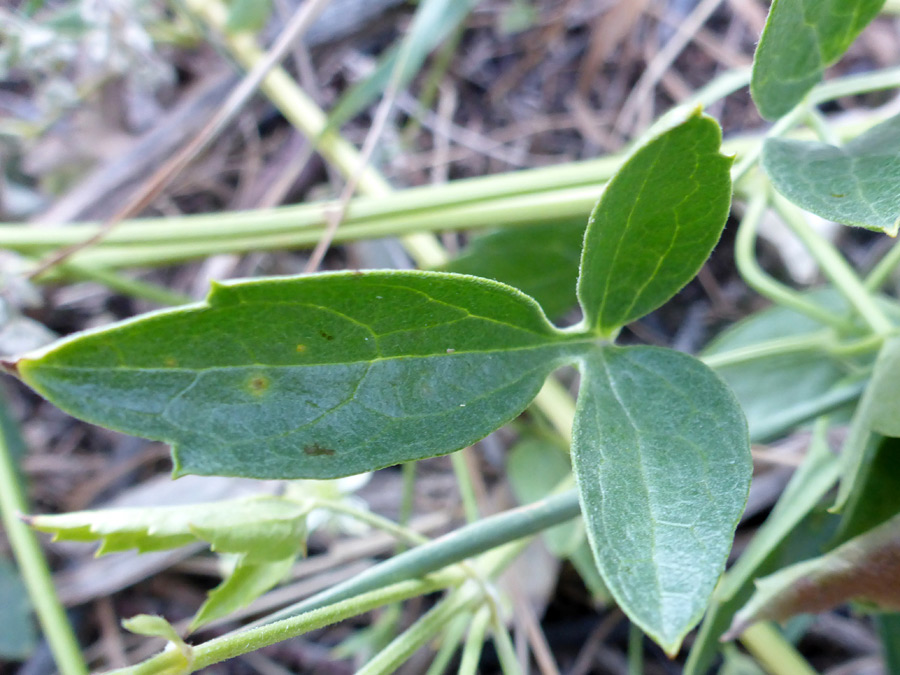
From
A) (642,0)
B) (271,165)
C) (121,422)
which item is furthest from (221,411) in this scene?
(642,0)

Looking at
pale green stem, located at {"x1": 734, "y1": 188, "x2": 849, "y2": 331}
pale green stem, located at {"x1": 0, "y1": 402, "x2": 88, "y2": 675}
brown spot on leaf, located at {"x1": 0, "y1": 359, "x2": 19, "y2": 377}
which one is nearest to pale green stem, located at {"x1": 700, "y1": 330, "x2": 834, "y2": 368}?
pale green stem, located at {"x1": 734, "y1": 188, "x2": 849, "y2": 331}

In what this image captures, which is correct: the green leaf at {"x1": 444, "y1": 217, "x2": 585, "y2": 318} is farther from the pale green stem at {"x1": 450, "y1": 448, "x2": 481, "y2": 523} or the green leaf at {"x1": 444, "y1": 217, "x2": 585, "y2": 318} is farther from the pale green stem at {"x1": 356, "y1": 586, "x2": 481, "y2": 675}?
the pale green stem at {"x1": 356, "y1": 586, "x2": 481, "y2": 675}

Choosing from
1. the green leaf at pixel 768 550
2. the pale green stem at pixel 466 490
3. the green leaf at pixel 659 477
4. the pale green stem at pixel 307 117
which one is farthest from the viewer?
the pale green stem at pixel 307 117

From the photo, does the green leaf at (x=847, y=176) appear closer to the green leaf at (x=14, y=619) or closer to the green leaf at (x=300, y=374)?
the green leaf at (x=300, y=374)

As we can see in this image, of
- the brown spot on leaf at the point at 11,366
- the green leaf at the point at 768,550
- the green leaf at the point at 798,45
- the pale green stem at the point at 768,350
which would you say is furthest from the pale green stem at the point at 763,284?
the brown spot on leaf at the point at 11,366

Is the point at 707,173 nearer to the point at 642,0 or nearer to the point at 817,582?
the point at 817,582

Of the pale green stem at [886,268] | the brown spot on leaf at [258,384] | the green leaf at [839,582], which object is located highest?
the brown spot on leaf at [258,384]
